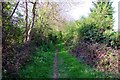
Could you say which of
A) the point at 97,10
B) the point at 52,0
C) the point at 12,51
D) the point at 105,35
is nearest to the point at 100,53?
the point at 105,35

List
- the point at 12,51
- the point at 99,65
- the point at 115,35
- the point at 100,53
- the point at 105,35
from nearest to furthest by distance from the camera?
the point at 12,51 < the point at 99,65 < the point at 100,53 < the point at 115,35 < the point at 105,35

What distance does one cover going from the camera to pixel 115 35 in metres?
20.2

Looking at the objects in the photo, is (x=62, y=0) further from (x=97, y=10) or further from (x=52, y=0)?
(x=97, y=10)

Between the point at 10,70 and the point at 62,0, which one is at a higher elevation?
the point at 62,0

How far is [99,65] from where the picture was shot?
48.9 feet

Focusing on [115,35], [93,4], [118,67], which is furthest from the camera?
[93,4]

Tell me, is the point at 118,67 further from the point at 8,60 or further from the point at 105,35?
the point at 105,35

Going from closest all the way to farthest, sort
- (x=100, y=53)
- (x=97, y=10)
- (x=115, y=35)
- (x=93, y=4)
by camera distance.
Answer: (x=100, y=53) < (x=115, y=35) < (x=97, y=10) < (x=93, y=4)

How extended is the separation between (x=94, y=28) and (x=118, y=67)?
36.7 feet

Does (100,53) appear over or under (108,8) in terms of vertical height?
under

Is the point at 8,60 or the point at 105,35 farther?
the point at 105,35

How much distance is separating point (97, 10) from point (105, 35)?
18.8 ft

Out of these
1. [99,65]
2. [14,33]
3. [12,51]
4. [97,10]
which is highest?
[97,10]

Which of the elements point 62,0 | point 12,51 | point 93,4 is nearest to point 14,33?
point 12,51
